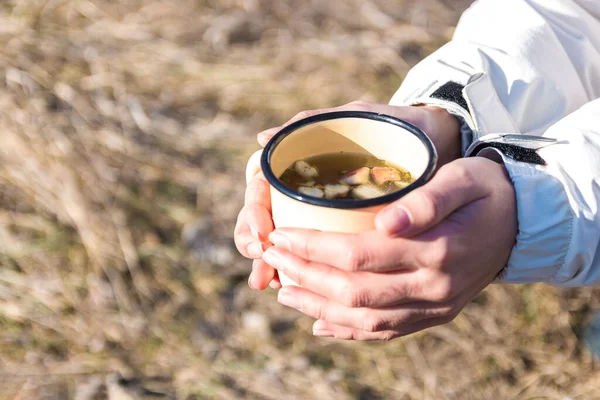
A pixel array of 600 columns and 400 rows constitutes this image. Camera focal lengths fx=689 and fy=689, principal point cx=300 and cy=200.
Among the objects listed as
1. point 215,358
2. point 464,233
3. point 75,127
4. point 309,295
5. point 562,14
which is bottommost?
point 215,358

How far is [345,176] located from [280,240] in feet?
0.51

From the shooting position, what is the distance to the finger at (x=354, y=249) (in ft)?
2.78

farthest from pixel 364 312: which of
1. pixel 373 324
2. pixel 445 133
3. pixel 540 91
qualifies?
pixel 540 91

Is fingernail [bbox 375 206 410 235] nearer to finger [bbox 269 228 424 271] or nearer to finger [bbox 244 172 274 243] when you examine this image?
finger [bbox 269 228 424 271]

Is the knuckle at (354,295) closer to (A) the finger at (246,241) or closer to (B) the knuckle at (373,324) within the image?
(B) the knuckle at (373,324)

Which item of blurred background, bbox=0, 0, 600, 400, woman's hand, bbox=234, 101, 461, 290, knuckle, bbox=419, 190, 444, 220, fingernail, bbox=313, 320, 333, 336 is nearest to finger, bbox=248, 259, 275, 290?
woman's hand, bbox=234, 101, 461, 290

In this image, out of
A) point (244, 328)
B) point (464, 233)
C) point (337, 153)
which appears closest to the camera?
point (464, 233)

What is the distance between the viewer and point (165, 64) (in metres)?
2.63

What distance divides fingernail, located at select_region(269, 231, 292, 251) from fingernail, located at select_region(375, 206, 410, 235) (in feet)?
0.42

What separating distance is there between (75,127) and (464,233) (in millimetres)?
1720

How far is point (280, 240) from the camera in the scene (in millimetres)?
894

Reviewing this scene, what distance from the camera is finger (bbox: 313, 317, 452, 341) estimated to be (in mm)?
1015

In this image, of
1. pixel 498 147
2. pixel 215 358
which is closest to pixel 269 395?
pixel 215 358

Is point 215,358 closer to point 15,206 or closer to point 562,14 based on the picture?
point 15,206
